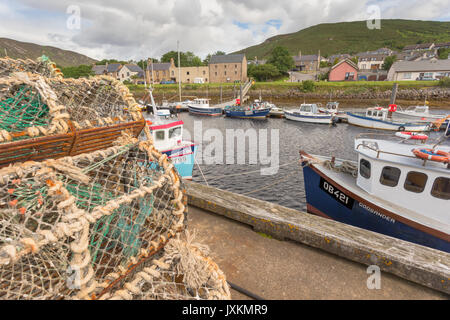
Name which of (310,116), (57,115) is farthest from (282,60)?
(57,115)

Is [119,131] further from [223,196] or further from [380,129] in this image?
[380,129]

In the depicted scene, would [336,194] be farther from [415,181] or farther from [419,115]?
[419,115]

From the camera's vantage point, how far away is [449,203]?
16.5 ft

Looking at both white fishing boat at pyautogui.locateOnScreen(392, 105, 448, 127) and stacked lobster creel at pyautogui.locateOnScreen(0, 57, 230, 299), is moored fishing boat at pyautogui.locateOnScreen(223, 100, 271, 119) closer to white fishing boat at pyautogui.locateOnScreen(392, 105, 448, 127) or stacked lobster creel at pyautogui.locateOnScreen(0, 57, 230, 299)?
white fishing boat at pyautogui.locateOnScreen(392, 105, 448, 127)

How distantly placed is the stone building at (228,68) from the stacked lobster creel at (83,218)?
62681mm

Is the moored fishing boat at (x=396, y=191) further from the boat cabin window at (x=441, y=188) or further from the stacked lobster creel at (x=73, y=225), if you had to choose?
the stacked lobster creel at (x=73, y=225)

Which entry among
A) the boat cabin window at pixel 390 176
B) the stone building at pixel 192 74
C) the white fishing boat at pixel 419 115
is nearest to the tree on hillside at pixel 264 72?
the stone building at pixel 192 74

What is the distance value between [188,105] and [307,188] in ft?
102

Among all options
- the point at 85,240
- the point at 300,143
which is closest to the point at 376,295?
the point at 85,240

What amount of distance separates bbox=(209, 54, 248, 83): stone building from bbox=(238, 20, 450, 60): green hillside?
95616mm

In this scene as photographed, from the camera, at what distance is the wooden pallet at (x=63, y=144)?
1893mm

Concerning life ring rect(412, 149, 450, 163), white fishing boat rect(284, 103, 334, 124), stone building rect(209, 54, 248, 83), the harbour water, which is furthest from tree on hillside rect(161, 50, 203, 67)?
life ring rect(412, 149, 450, 163)

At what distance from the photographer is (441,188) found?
5.07 m

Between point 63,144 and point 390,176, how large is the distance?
6601mm
